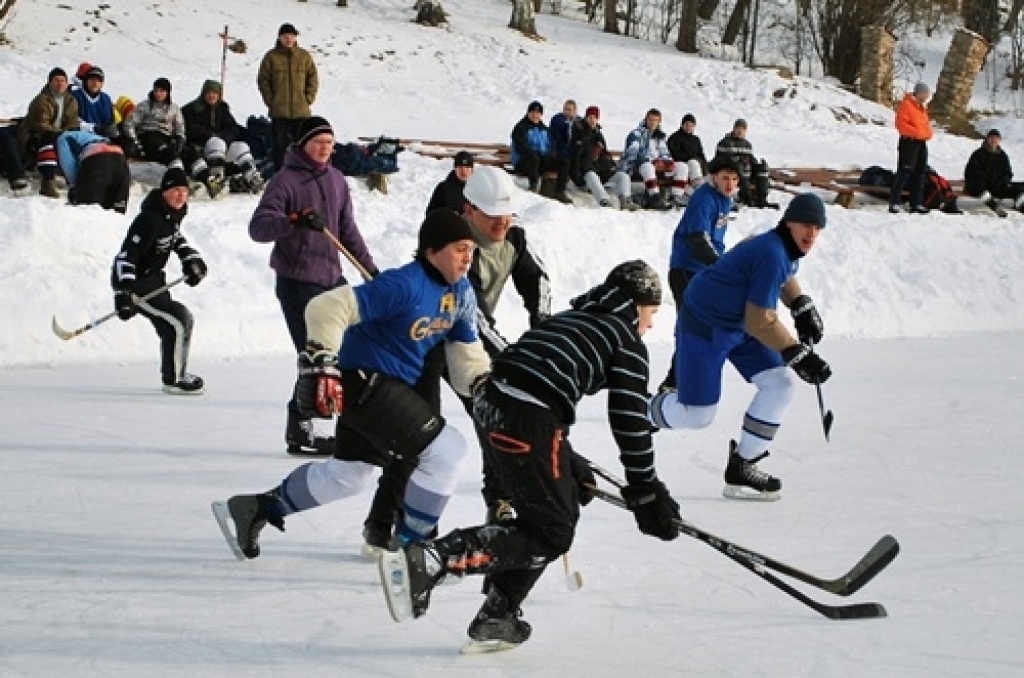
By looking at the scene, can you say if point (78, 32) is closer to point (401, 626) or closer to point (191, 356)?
point (191, 356)

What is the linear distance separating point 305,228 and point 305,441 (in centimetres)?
100

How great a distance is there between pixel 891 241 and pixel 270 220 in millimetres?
8554

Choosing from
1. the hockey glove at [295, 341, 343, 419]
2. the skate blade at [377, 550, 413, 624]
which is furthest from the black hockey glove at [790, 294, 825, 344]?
the skate blade at [377, 550, 413, 624]

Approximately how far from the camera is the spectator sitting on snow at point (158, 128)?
443 inches

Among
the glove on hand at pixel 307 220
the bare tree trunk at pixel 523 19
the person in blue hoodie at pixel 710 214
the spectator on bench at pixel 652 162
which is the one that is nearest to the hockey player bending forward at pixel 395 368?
the glove on hand at pixel 307 220

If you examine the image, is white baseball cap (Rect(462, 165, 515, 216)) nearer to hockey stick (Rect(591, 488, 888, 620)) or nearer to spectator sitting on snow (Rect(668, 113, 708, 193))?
hockey stick (Rect(591, 488, 888, 620))

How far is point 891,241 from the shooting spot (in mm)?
13078

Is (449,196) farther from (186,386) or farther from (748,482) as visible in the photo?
(748,482)

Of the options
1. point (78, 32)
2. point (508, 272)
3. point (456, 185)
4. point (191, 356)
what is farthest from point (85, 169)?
point (78, 32)

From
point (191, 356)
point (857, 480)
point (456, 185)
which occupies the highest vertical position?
point (456, 185)

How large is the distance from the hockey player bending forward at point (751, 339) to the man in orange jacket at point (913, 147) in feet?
28.8

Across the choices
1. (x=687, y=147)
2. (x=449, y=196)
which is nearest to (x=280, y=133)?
(x=449, y=196)

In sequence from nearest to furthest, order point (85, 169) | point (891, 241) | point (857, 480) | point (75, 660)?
point (75, 660) → point (857, 480) → point (85, 169) → point (891, 241)

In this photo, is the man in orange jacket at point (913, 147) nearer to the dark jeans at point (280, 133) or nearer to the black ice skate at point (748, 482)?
the dark jeans at point (280, 133)
